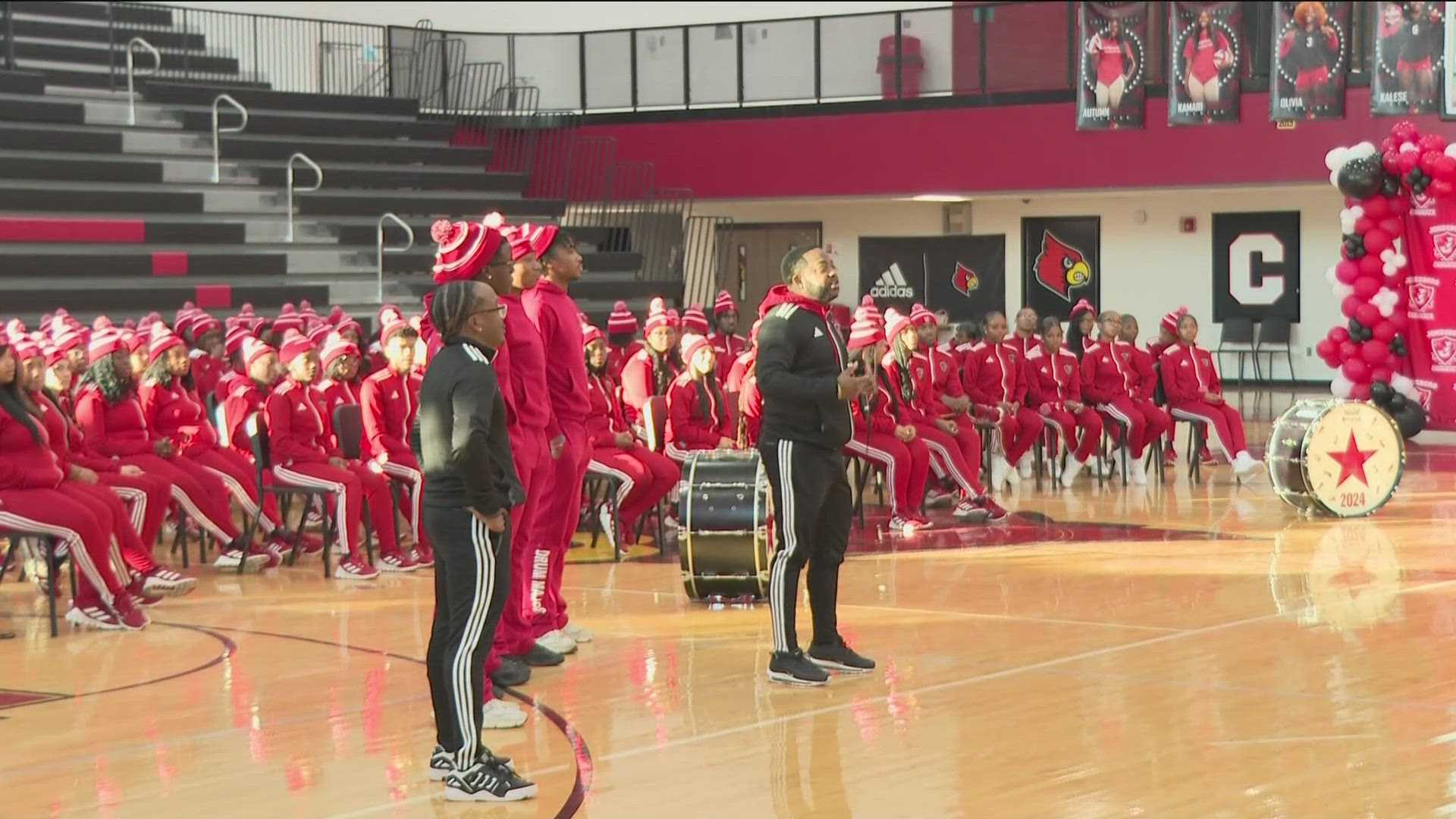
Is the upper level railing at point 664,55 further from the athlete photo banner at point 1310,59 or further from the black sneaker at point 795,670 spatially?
the black sneaker at point 795,670

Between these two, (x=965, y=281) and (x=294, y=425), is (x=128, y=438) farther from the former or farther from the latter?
(x=965, y=281)

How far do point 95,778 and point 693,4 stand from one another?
2280 cm

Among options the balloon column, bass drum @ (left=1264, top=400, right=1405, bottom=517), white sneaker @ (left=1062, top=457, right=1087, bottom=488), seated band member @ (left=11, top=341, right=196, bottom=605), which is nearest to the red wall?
the balloon column

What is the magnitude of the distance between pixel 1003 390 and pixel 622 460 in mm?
4536

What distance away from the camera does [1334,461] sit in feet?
43.7

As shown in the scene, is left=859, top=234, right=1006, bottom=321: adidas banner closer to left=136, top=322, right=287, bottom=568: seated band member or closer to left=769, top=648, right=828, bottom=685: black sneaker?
left=136, top=322, right=287, bottom=568: seated band member

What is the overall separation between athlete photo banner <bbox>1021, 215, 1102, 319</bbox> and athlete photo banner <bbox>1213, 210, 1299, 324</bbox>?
5.26 feet

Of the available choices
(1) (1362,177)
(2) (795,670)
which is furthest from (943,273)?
(2) (795,670)

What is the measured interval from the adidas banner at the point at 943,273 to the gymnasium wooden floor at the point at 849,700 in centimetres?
1442

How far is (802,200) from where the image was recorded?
82.6ft

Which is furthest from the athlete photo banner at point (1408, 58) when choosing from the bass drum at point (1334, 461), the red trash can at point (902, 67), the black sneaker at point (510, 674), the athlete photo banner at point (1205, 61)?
the black sneaker at point (510, 674)

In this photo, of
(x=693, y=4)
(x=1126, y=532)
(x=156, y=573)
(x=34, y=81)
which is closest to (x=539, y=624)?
(x=156, y=573)

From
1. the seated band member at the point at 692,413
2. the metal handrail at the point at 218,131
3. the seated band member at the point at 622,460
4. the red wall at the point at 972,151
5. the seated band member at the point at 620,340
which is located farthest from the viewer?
the red wall at the point at 972,151

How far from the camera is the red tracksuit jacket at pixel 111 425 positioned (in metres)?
11.0
